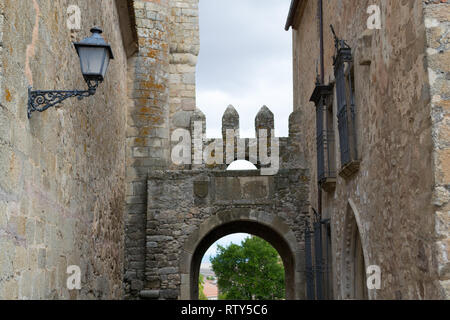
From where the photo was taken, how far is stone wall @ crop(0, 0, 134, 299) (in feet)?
9.89

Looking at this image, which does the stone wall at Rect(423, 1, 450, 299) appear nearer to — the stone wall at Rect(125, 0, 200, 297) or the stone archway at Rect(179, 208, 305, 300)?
the stone archway at Rect(179, 208, 305, 300)

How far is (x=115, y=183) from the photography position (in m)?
8.32

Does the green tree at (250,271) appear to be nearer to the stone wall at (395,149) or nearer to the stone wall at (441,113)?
the stone wall at (395,149)

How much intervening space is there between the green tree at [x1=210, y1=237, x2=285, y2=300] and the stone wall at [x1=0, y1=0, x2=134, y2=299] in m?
26.0

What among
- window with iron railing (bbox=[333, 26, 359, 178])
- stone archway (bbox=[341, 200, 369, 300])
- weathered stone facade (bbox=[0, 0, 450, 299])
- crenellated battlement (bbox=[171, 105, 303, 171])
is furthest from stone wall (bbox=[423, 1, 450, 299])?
crenellated battlement (bbox=[171, 105, 303, 171])

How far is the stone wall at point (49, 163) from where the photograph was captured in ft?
9.89

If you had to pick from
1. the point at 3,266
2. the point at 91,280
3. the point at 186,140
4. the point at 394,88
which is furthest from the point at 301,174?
the point at 3,266

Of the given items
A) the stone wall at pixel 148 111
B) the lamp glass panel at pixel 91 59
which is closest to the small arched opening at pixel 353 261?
the lamp glass panel at pixel 91 59

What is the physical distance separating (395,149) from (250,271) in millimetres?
29786

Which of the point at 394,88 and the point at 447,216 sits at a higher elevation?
the point at 394,88

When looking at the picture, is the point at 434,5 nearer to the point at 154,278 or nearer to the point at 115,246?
the point at 115,246

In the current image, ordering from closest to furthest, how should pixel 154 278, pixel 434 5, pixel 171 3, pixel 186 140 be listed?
pixel 434 5, pixel 154 278, pixel 186 140, pixel 171 3

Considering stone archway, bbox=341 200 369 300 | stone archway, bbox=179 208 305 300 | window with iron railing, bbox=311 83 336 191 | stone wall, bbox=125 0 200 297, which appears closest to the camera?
stone archway, bbox=341 200 369 300

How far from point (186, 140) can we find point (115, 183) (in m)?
2.55
